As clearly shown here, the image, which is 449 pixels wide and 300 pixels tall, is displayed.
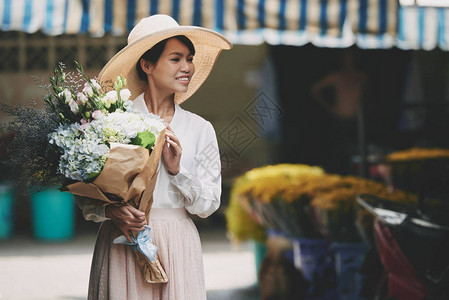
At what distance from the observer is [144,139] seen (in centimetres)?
226

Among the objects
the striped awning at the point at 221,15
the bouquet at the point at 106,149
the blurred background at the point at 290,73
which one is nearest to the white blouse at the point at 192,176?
the bouquet at the point at 106,149

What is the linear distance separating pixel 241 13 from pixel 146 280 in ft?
9.40

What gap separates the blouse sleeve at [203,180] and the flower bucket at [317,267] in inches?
112

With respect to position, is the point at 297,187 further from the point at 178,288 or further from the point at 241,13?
the point at 178,288

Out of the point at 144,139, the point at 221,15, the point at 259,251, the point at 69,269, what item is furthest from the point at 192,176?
the point at 69,269

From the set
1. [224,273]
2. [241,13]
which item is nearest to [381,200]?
[241,13]

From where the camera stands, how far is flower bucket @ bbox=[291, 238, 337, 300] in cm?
522

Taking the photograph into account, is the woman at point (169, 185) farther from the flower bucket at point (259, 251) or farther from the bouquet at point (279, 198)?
the flower bucket at point (259, 251)

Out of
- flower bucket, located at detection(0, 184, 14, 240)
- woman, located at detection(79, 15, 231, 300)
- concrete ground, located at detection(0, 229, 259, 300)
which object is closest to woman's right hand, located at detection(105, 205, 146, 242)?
woman, located at detection(79, 15, 231, 300)

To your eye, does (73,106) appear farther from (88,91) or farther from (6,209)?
(6,209)

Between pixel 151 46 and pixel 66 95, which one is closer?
pixel 66 95

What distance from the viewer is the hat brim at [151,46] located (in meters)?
2.51

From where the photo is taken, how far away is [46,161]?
2.40m

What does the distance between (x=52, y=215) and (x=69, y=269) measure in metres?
2.88
